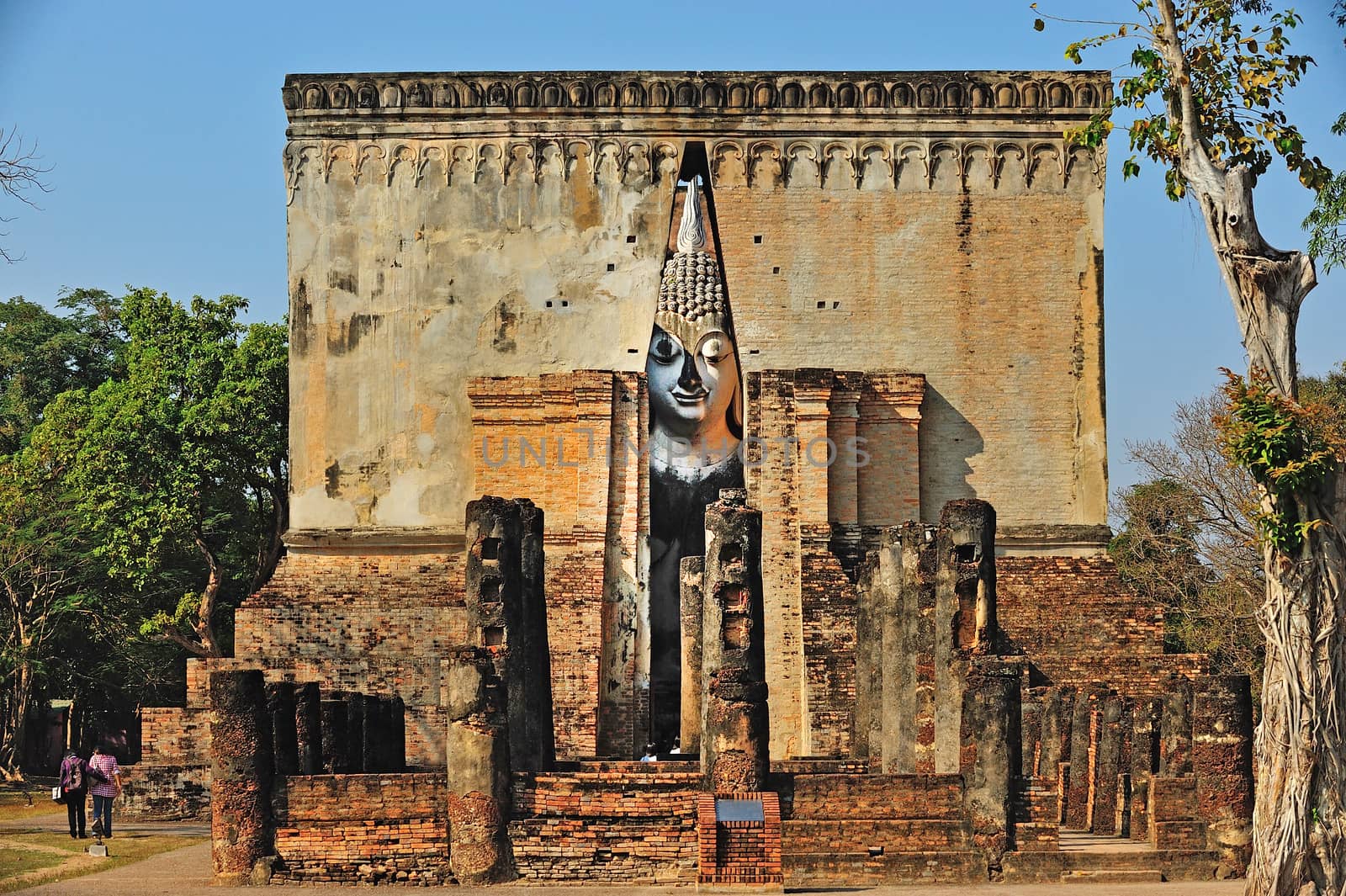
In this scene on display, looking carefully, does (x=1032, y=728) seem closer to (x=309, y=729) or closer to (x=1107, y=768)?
(x=1107, y=768)

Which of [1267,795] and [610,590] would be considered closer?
[1267,795]

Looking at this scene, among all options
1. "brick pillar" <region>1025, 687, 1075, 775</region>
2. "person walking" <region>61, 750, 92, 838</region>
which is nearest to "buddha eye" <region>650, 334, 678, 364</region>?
"brick pillar" <region>1025, 687, 1075, 775</region>

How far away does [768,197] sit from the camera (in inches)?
860

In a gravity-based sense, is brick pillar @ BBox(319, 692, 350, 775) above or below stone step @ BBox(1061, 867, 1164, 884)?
above

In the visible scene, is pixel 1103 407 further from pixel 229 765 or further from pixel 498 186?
pixel 229 765

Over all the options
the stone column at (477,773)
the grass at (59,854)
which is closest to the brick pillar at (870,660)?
the stone column at (477,773)

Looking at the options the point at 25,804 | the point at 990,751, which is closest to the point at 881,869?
the point at 990,751

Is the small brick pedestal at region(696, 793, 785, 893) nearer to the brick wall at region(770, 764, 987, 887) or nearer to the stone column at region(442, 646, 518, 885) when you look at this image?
the brick wall at region(770, 764, 987, 887)

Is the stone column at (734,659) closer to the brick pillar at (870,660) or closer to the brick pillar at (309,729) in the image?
the brick pillar at (309,729)

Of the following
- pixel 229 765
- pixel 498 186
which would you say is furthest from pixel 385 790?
pixel 498 186

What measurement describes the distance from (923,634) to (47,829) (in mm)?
8950

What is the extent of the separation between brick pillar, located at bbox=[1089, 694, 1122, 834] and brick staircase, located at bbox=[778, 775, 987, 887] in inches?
144

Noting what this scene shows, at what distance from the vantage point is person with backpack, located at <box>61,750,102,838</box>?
57.7 ft

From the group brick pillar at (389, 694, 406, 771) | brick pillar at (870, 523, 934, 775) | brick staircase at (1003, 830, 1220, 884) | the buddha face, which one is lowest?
brick staircase at (1003, 830, 1220, 884)
